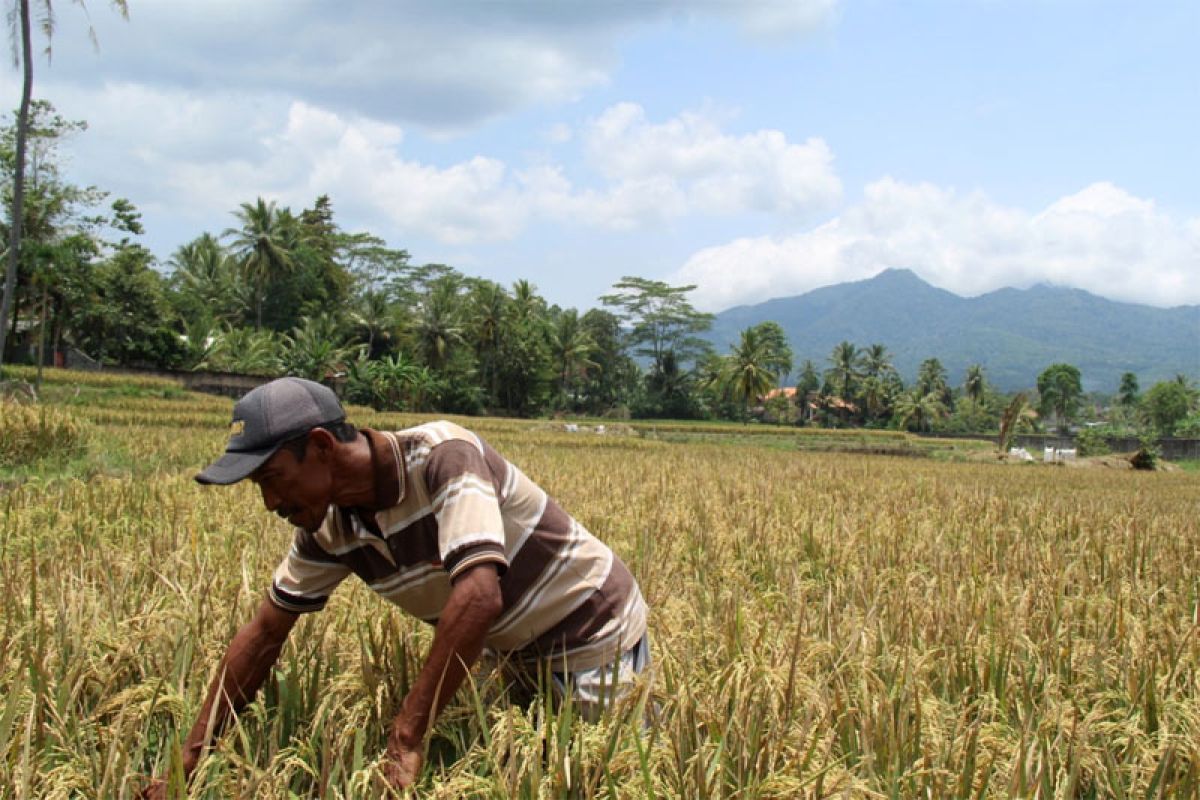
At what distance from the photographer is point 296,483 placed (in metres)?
1.49

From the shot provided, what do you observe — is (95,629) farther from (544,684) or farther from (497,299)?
(497,299)

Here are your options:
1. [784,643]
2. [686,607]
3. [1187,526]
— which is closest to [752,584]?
[686,607]

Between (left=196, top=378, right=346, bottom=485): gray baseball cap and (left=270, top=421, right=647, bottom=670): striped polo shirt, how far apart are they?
163 mm

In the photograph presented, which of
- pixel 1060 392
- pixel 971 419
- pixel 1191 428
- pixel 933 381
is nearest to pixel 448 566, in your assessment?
pixel 1191 428

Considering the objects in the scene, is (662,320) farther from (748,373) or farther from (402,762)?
(402,762)

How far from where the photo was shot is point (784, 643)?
2088mm

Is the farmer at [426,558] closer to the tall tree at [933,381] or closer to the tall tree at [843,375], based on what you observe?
the tall tree at [843,375]

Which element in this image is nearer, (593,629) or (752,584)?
(593,629)

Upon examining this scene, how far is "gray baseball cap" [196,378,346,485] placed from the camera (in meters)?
1.44

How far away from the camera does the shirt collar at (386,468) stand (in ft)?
5.30

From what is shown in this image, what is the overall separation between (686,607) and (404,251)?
199ft

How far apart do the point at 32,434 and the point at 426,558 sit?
303 inches

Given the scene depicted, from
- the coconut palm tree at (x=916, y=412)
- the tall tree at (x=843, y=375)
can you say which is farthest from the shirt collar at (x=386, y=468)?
the tall tree at (x=843, y=375)

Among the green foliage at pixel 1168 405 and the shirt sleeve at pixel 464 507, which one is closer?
the shirt sleeve at pixel 464 507
